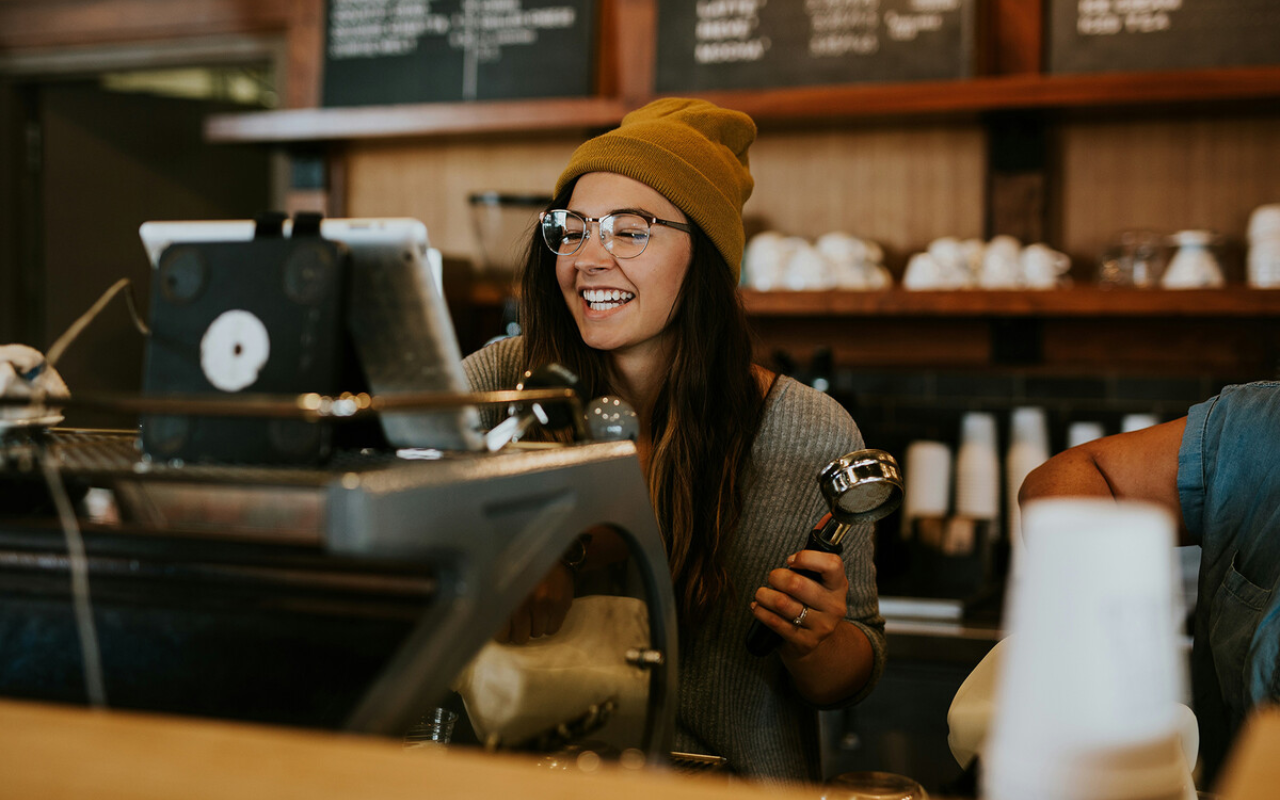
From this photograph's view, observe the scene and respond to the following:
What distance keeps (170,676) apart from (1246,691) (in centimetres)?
99

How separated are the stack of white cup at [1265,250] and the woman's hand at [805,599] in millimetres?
1523

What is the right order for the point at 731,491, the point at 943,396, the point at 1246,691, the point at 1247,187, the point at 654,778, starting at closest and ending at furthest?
the point at 654,778 < the point at 1246,691 < the point at 731,491 < the point at 1247,187 < the point at 943,396

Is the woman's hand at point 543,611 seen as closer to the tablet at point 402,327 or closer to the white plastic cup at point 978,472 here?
the tablet at point 402,327

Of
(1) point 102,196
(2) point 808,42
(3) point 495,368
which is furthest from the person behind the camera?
(1) point 102,196

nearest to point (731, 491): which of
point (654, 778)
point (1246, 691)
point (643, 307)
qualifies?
point (643, 307)

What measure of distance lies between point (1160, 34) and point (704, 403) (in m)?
1.59

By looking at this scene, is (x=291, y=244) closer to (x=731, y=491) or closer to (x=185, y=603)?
(x=185, y=603)

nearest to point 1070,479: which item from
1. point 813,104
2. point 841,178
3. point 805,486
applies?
point 805,486

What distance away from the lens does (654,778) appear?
504 mm

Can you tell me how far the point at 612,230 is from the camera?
1.34 meters

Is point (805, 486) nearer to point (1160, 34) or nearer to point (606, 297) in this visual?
point (606, 297)

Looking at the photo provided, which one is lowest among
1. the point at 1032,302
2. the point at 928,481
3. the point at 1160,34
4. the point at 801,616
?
→ the point at 928,481

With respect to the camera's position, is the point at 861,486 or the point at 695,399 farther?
the point at 695,399

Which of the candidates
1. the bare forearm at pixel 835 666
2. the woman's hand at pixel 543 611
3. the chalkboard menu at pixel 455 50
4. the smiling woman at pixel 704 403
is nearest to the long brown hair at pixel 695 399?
the smiling woman at pixel 704 403
